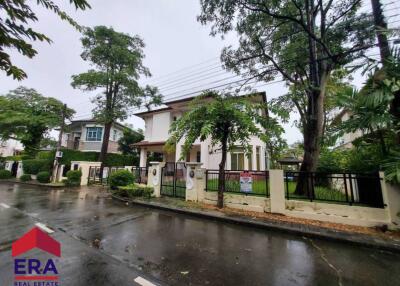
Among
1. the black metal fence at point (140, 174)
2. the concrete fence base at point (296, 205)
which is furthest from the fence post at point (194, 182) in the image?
the black metal fence at point (140, 174)

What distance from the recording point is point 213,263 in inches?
137

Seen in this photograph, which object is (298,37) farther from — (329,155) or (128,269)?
(128,269)

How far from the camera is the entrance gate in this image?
31.7 ft

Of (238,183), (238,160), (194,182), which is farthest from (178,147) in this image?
(238,183)

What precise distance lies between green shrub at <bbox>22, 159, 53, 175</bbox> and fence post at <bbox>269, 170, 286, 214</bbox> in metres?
21.3

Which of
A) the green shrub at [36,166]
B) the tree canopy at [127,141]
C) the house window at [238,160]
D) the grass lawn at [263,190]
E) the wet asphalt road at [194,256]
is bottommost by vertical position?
the wet asphalt road at [194,256]

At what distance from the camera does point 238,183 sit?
25.3ft

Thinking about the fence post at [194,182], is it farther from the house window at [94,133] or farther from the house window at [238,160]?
the house window at [94,133]

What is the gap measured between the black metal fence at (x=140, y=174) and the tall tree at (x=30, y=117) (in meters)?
13.1

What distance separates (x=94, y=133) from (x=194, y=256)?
26.8m

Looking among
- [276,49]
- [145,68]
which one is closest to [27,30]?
[276,49]

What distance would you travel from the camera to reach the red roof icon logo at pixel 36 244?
3.81 m

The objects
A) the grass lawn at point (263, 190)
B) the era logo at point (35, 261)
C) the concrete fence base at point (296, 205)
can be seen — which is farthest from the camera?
the grass lawn at point (263, 190)

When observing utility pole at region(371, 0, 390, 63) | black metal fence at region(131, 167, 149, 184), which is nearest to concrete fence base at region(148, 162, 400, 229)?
utility pole at region(371, 0, 390, 63)
